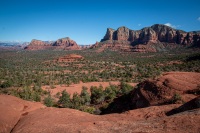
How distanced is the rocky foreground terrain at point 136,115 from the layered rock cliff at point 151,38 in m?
106

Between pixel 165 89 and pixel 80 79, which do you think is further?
pixel 80 79

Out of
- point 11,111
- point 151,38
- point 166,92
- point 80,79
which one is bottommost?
point 80,79

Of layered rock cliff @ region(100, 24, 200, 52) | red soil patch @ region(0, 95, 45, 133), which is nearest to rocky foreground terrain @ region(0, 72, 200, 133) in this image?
red soil patch @ region(0, 95, 45, 133)

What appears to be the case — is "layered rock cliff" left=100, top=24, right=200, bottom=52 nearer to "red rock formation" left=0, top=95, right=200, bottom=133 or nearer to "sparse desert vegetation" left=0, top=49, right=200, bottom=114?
"sparse desert vegetation" left=0, top=49, right=200, bottom=114

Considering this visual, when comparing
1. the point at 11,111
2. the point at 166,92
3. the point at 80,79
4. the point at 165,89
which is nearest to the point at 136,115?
the point at 166,92

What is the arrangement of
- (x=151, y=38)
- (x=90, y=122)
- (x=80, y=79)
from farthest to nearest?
(x=151, y=38) → (x=80, y=79) → (x=90, y=122)

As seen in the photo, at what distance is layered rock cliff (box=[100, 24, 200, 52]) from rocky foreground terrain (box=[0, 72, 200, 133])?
106095mm

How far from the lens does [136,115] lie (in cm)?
1298

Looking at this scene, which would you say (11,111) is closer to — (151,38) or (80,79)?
(80,79)

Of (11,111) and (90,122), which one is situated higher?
(90,122)

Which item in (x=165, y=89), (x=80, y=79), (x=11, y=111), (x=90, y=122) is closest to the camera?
(x=90, y=122)

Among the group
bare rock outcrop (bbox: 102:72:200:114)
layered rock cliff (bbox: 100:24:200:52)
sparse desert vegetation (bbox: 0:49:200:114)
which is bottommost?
sparse desert vegetation (bbox: 0:49:200:114)

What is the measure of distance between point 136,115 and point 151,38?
139 metres

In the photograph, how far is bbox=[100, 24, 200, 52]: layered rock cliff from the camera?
428 ft
